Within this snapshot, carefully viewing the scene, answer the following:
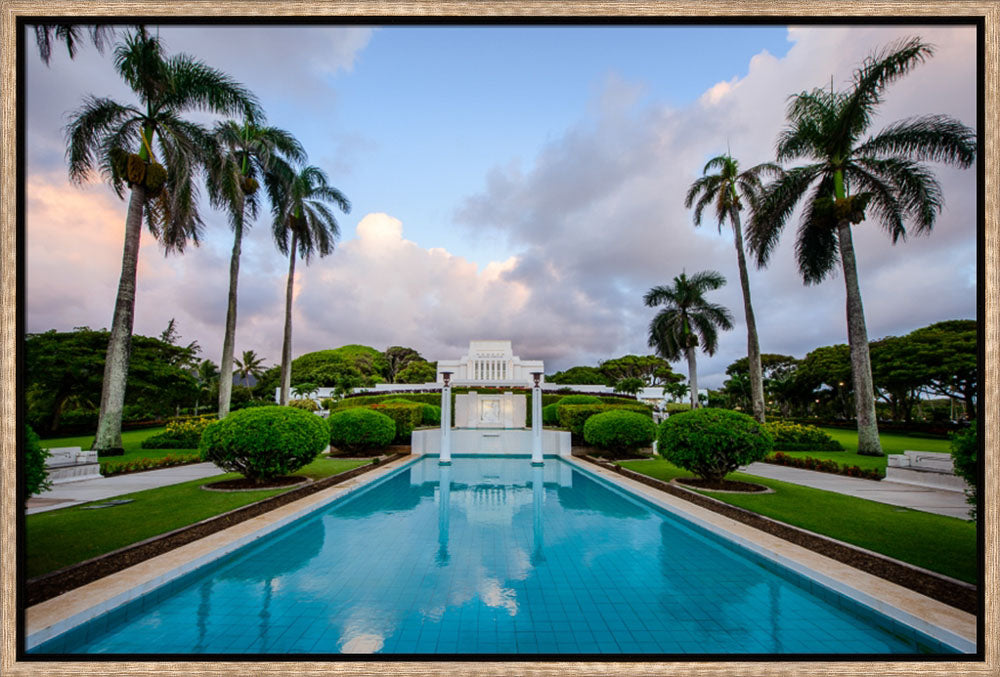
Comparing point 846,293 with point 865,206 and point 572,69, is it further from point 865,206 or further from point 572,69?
point 572,69

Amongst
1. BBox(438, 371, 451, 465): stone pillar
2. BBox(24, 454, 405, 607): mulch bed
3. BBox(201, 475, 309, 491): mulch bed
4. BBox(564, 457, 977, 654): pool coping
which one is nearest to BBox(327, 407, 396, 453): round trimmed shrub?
BBox(438, 371, 451, 465): stone pillar

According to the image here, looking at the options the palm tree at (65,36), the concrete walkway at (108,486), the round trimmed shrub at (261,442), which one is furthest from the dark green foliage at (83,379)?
the palm tree at (65,36)

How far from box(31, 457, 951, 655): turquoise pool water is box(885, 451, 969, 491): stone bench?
20.2ft

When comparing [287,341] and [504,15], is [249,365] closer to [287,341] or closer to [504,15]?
[287,341]

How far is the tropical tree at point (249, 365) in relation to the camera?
151 ft

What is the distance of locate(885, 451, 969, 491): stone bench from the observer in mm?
8430

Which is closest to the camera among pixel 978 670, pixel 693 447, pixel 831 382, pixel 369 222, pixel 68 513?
pixel 978 670

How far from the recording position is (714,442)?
26.3 ft

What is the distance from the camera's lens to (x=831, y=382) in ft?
94.0

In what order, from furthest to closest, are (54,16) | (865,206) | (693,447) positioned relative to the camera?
1. (865,206)
2. (693,447)
3. (54,16)

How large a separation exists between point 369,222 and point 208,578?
5454 millimetres

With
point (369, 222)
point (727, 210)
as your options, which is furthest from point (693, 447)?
point (727, 210)

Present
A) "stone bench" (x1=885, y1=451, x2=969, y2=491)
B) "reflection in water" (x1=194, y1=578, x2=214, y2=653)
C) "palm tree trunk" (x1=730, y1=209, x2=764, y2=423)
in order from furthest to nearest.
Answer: "palm tree trunk" (x1=730, y1=209, x2=764, y2=423), "stone bench" (x1=885, y1=451, x2=969, y2=491), "reflection in water" (x1=194, y1=578, x2=214, y2=653)

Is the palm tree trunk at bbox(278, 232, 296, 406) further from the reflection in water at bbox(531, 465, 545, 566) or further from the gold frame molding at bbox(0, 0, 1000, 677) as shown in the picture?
the gold frame molding at bbox(0, 0, 1000, 677)
